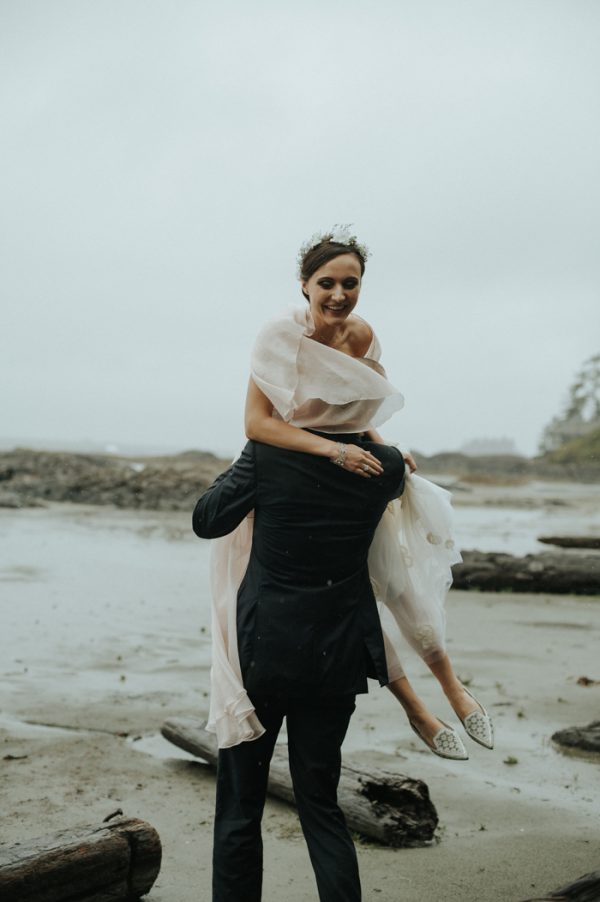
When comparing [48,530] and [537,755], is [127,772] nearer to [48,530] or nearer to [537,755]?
[537,755]

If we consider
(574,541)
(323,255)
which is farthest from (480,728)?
(574,541)

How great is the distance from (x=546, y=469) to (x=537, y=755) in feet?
188

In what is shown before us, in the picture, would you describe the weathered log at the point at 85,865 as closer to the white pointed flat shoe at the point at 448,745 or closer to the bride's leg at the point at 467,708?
the white pointed flat shoe at the point at 448,745

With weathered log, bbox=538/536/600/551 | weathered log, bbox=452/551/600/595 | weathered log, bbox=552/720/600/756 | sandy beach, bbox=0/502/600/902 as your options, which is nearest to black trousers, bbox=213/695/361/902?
sandy beach, bbox=0/502/600/902

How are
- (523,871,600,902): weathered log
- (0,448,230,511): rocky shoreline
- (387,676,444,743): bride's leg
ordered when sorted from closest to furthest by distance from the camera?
(523,871,600,902): weathered log → (387,676,444,743): bride's leg → (0,448,230,511): rocky shoreline

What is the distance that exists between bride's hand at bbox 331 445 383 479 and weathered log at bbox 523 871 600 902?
1690 millimetres

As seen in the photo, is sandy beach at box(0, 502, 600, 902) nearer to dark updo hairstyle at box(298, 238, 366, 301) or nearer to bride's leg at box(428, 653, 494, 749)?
bride's leg at box(428, 653, 494, 749)

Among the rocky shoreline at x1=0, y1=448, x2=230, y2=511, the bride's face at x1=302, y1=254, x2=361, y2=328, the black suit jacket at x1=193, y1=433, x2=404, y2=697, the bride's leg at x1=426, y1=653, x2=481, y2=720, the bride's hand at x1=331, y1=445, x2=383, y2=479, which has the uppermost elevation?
the bride's face at x1=302, y1=254, x2=361, y2=328

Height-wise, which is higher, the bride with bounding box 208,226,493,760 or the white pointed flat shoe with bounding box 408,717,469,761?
the bride with bounding box 208,226,493,760

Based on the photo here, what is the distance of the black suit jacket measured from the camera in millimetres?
3184

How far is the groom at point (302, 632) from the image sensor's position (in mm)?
3188

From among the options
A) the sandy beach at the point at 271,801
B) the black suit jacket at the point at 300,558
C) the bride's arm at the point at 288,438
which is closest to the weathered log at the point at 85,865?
the sandy beach at the point at 271,801

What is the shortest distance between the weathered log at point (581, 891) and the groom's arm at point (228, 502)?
1.74 m

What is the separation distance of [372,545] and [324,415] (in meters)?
0.63
